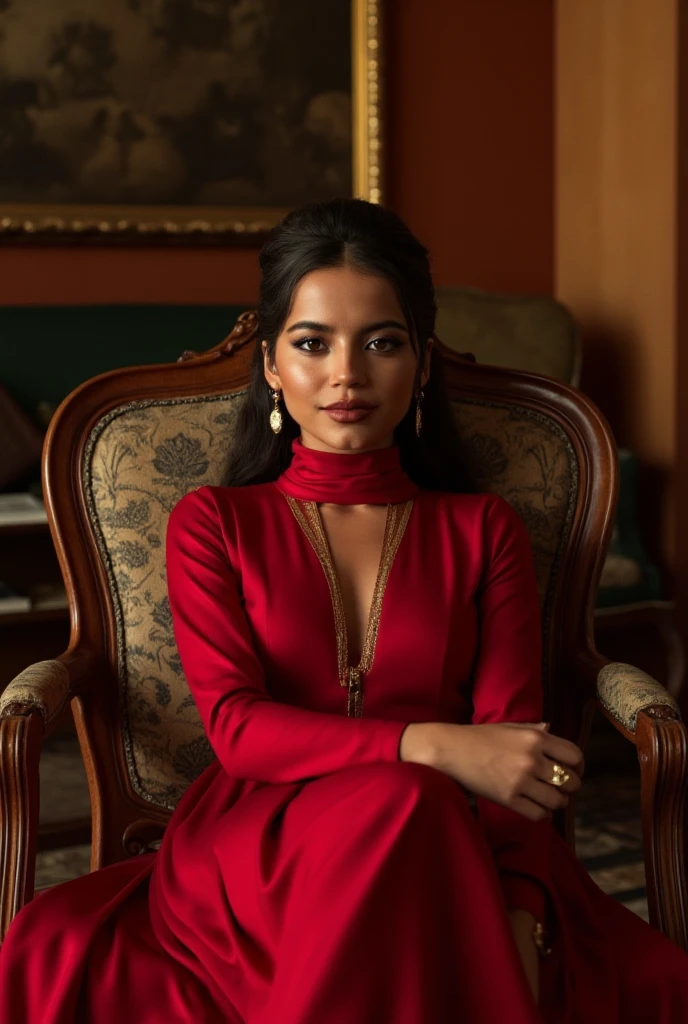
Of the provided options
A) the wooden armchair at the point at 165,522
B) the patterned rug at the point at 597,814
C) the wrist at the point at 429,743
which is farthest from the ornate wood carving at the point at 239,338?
the patterned rug at the point at 597,814

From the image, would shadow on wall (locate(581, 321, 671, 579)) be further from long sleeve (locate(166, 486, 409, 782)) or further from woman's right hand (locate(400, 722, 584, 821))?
woman's right hand (locate(400, 722, 584, 821))

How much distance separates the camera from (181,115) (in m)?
4.03

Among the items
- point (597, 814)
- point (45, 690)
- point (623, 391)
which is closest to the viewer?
point (45, 690)

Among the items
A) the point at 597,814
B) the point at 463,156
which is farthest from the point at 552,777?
the point at 463,156

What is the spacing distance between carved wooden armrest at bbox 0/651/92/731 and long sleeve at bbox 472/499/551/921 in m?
0.58

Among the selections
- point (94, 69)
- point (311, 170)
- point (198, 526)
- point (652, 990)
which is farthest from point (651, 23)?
point (652, 990)

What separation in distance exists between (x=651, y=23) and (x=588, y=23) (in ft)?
1.45

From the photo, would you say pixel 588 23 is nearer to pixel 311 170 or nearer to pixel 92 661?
pixel 311 170

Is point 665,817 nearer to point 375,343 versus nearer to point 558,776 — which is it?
point 558,776

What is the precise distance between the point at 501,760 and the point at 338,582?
0.43m

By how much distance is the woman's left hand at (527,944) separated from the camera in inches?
50.3

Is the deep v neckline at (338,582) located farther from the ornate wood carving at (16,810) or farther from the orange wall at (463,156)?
the orange wall at (463,156)

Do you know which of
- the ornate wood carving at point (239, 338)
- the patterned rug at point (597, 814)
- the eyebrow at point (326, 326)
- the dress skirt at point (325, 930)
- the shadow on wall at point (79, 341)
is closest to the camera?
the dress skirt at point (325, 930)

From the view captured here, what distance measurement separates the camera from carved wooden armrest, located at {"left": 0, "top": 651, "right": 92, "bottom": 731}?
5.17 feet
